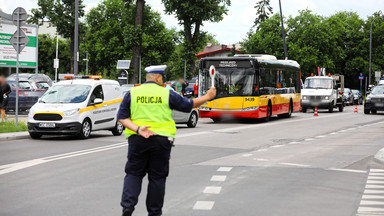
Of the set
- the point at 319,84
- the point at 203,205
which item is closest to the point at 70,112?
the point at 203,205

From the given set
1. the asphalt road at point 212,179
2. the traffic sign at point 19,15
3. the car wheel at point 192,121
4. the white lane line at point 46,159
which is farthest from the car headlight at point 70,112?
the car wheel at point 192,121

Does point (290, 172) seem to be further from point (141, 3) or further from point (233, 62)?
point (141, 3)

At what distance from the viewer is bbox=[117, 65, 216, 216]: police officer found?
596 cm

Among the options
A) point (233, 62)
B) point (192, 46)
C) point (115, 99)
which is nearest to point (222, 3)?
point (192, 46)

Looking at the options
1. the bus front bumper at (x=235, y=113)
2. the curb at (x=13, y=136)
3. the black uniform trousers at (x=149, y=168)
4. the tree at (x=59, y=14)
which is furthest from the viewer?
the tree at (x=59, y=14)

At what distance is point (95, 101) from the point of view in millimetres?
18234

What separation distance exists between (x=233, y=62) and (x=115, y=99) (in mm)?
8057

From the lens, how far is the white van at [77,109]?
56.3 ft

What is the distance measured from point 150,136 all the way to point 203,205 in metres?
1.82

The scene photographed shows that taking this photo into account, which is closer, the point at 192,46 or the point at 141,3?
the point at 141,3

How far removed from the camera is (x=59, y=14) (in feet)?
175

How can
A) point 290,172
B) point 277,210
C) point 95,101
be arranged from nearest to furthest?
point 277,210, point 290,172, point 95,101

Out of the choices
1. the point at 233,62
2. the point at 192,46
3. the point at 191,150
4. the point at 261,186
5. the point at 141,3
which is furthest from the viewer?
the point at 192,46

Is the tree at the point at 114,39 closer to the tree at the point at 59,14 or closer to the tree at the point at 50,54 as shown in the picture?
the tree at the point at 50,54
